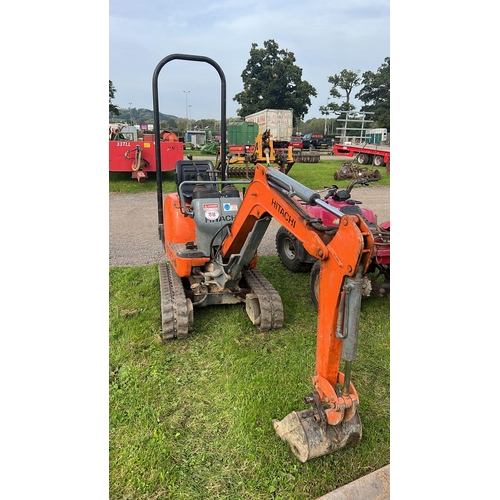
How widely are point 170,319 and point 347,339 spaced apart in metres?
2.10

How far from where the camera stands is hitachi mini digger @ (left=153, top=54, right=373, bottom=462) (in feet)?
7.48

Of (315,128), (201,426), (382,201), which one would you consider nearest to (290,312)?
(201,426)

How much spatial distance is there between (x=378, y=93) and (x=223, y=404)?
4212cm

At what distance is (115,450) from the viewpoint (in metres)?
2.72

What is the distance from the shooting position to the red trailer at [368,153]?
63.2ft

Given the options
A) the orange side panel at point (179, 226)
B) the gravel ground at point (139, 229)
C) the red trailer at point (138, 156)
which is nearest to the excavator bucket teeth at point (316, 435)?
the orange side panel at point (179, 226)

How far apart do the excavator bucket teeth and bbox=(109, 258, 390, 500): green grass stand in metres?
0.13

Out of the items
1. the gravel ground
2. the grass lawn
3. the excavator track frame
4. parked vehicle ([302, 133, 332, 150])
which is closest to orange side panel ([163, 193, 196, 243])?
the excavator track frame

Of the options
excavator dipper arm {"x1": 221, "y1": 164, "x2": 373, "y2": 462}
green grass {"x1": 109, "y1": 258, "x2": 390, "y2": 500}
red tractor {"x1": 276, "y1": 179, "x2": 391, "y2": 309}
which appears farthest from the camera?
red tractor {"x1": 276, "y1": 179, "x2": 391, "y2": 309}

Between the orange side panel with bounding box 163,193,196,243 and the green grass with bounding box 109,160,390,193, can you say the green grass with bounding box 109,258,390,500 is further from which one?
the green grass with bounding box 109,160,390,193

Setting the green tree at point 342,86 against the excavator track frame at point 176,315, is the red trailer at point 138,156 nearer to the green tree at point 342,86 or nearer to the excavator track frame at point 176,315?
the excavator track frame at point 176,315

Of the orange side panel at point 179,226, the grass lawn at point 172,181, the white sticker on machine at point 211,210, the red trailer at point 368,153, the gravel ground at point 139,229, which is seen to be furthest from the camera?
the red trailer at point 368,153

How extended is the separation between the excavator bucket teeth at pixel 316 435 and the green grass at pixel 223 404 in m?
0.13

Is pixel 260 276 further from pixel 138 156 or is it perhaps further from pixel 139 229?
pixel 138 156
